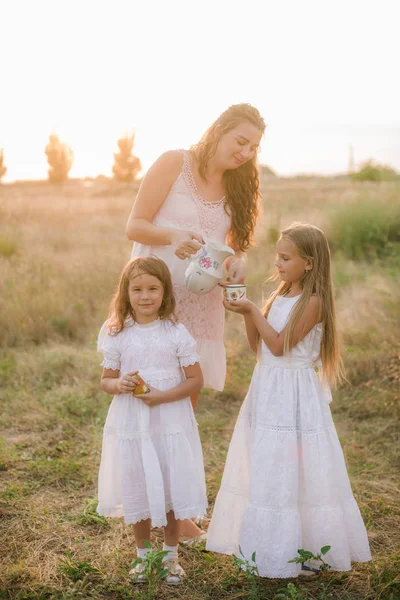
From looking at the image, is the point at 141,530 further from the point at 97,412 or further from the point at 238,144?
the point at 97,412

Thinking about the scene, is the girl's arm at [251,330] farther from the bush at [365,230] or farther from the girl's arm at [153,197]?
the bush at [365,230]

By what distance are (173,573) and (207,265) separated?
1346 millimetres

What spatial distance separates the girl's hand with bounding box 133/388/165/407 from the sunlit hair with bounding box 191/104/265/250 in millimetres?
928

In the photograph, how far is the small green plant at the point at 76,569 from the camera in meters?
2.84

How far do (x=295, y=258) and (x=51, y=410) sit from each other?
114 inches

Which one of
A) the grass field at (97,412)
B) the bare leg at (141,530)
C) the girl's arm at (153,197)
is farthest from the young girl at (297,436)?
the girl's arm at (153,197)

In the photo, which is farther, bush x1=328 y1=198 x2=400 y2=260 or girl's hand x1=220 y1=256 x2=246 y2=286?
bush x1=328 y1=198 x2=400 y2=260

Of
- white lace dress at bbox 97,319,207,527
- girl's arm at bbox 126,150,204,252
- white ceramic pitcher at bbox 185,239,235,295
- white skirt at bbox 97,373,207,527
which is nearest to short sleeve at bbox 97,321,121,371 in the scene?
white lace dress at bbox 97,319,207,527

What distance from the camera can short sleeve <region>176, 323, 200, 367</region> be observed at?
8.84 feet

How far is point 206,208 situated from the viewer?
3.05 metres

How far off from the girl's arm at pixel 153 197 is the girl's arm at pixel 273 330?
20.5 inches

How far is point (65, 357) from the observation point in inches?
231

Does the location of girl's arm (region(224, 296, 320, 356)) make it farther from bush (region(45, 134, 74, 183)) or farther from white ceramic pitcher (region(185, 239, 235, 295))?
bush (region(45, 134, 74, 183))

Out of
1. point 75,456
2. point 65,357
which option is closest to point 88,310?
point 65,357
